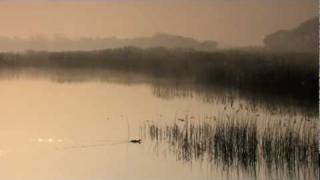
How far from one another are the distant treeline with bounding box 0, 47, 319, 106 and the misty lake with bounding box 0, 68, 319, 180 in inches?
1.9

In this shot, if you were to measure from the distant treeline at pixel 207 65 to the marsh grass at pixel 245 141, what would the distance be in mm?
123

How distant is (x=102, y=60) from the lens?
4.87 feet

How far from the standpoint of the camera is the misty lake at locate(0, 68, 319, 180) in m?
1.45

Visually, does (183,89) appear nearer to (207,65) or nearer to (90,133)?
(207,65)

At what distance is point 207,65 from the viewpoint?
4.84 ft

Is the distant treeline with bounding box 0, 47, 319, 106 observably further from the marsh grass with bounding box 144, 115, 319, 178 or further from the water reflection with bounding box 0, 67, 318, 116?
the marsh grass with bounding box 144, 115, 319, 178

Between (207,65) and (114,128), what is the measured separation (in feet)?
1.35

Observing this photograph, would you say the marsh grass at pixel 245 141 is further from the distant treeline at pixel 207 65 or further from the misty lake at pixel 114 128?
the distant treeline at pixel 207 65

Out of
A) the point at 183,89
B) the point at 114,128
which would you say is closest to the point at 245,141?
the point at 183,89

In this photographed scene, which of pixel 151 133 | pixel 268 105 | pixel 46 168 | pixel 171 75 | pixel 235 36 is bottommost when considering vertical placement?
pixel 46 168

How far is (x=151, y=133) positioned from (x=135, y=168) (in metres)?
0.14

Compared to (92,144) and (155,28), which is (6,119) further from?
(155,28)

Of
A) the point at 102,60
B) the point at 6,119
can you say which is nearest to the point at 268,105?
the point at 102,60

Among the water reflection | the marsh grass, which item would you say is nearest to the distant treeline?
the water reflection
